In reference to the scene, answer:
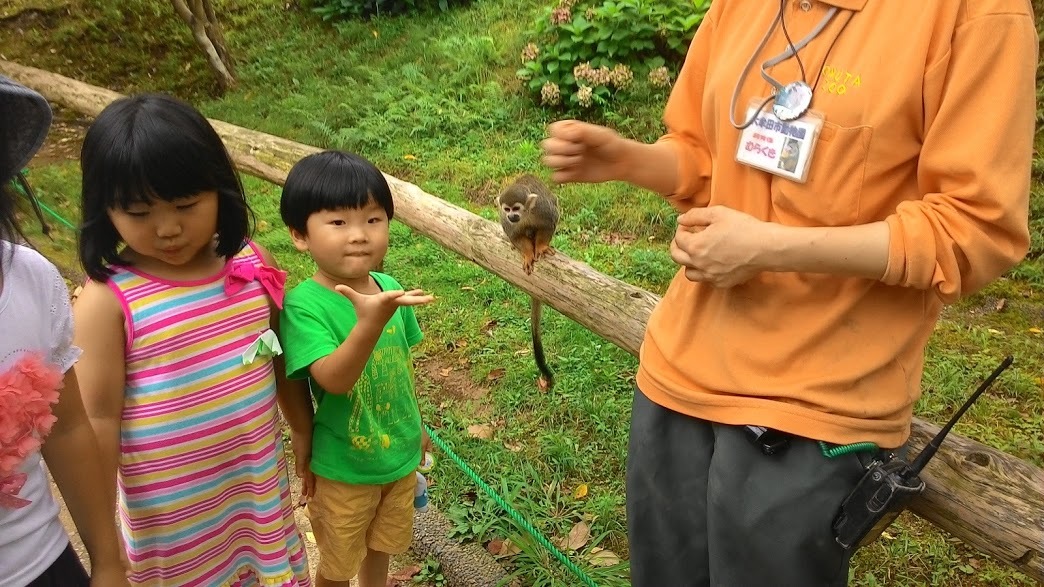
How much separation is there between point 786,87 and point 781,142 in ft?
0.33

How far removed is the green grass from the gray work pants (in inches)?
48.2

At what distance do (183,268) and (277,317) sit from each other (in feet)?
0.82

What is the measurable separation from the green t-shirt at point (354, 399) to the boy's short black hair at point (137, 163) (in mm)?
354

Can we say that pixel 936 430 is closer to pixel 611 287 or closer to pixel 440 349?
pixel 611 287

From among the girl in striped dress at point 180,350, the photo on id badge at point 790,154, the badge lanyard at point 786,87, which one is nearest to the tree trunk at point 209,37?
the girl in striped dress at point 180,350

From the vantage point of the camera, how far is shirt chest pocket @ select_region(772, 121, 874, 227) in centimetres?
111

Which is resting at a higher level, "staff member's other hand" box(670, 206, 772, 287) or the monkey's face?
"staff member's other hand" box(670, 206, 772, 287)

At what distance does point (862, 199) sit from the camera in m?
1.15

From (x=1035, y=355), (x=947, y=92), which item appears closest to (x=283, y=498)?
(x=947, y=92)

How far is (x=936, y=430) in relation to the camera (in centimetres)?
163

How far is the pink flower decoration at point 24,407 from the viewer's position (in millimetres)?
1182

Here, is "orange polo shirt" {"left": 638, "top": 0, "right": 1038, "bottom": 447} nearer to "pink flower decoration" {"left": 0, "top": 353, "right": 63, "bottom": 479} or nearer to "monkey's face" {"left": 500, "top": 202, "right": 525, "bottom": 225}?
"pink flower decoration" {"left": 0, "top": 353, "right": 63, "bottom": 479}

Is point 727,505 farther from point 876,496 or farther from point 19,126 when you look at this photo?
point 19,126

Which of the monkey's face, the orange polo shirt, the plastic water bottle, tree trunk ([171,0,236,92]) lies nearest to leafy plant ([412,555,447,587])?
the plastic water bottle
